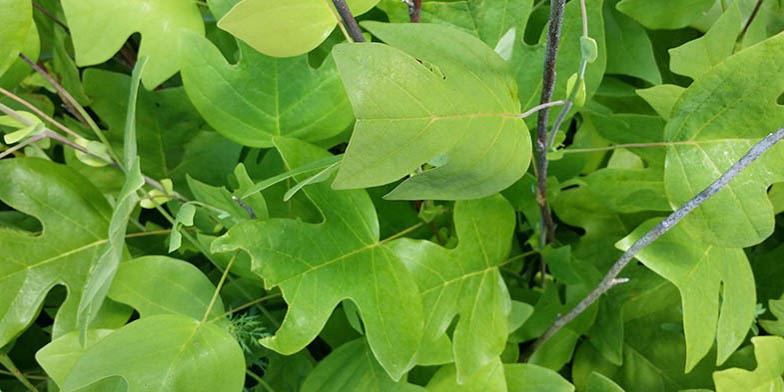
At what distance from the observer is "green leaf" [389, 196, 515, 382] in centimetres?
48

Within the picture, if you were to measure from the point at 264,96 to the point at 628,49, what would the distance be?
31cm

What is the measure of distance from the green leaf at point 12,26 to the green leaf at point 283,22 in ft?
0.56

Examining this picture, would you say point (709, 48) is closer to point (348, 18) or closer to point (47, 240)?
point (348, 18)

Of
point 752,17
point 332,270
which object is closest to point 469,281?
point 332,270

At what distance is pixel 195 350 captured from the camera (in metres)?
0.45

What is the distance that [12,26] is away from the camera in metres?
0.44

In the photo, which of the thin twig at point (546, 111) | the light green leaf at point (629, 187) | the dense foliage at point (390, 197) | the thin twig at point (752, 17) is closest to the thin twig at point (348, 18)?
the dense foliage at point (390, 197)

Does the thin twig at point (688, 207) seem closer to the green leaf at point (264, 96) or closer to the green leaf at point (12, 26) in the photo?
the green leaf at point (264, 96)

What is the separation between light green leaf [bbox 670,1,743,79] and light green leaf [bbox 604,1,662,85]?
0.06 metres

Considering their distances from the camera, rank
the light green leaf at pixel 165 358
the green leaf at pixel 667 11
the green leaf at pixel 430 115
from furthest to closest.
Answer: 1. the green leaf at pixel 667 11
2. the light green leaf at pixel 165 358
3. the green leaf at pixel 430 115

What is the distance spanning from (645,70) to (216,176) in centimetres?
38

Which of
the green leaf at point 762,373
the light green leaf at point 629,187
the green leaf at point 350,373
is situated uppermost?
the light green leaf at point 629,187

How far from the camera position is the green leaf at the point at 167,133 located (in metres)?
0.58

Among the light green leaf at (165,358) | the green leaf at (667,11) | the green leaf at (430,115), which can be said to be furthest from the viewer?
the green leaf at (667,11)
